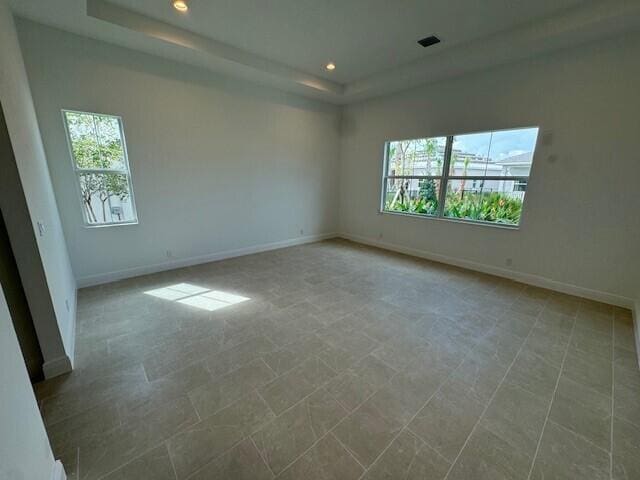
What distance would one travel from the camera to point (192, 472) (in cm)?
133

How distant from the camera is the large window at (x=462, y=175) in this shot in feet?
12.4

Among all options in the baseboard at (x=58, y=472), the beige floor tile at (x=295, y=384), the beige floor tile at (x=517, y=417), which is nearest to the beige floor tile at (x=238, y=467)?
the beige floor tile at (x=295, y=384)

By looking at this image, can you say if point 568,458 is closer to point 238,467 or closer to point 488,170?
point 238,467

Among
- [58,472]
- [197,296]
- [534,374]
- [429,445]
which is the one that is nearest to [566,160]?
[534,374]

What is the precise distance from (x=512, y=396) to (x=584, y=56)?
3.87 metres

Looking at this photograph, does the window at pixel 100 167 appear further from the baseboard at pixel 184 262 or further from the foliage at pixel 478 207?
the foliage at pixel 478 207

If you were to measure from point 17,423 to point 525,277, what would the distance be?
4953 millimetres

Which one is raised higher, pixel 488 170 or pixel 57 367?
pixel 488 170

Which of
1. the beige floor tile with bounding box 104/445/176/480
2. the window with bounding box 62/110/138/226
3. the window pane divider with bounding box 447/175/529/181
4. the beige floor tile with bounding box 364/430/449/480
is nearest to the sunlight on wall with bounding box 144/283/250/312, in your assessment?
the window with bounding box 62/110/138/226

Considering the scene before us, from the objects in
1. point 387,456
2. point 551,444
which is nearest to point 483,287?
point 551,444

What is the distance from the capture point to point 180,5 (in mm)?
2744

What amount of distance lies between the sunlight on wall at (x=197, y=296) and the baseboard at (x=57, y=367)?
114cm

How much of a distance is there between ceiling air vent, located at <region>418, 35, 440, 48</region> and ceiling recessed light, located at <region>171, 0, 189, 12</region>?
9.16 feet

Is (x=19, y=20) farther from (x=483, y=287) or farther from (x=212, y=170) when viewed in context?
(x=483, y=287)
